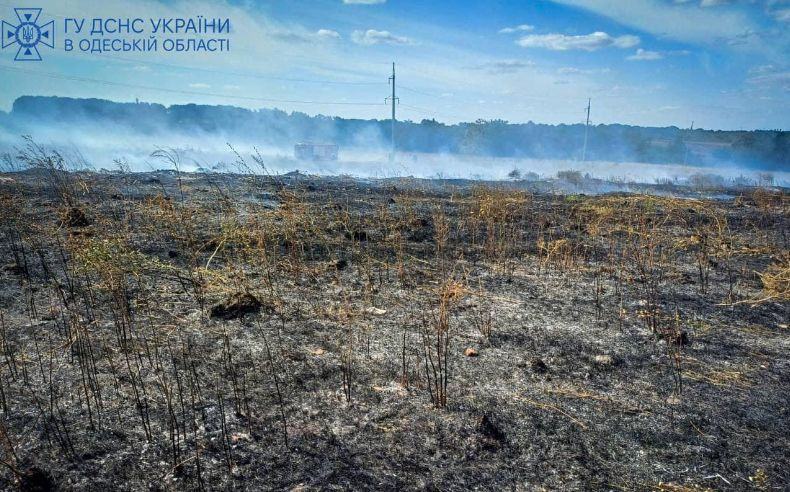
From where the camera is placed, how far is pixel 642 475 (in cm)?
235

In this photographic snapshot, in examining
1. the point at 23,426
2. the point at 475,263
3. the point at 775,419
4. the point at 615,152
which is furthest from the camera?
the point at 615,152

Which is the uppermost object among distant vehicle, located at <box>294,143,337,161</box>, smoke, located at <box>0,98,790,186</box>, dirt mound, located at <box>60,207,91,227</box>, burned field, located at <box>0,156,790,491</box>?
smoke, located at <box>0,98,790,186</box>

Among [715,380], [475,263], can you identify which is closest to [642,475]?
[715,380]

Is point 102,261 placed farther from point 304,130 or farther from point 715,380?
point 304,130

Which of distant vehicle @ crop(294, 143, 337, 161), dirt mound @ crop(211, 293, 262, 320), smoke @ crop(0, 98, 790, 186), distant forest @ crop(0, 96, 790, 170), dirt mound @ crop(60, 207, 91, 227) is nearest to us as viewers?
dirt mound @ crop(211, 293, 262, 320)

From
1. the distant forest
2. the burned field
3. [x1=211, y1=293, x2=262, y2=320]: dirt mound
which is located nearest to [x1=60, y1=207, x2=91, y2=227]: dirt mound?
the burned field

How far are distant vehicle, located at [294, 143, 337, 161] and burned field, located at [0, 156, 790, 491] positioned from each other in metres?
46.8

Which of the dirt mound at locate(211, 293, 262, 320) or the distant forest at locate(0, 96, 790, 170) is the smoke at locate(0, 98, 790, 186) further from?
the dirt mound at locate(211, 293, 262, 320)

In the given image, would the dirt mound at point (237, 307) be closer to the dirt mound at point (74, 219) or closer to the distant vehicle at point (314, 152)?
the dirt mound at point (74, 219)

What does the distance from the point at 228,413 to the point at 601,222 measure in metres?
9.46

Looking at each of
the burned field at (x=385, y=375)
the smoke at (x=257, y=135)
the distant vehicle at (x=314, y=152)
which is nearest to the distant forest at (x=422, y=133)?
the smoke at (x=257, y=135)

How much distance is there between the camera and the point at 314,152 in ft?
174

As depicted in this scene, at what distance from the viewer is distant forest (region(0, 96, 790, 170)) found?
55.4 m

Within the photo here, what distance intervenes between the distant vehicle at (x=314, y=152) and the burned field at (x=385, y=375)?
154 ft
